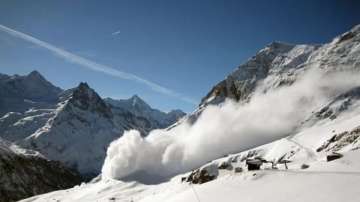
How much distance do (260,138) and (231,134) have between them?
16.0 meters

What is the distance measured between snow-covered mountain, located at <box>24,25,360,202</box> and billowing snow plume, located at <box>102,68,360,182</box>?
0.39 metres

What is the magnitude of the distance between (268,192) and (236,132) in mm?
122780

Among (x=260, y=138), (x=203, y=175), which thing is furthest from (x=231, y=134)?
(x=203, y=175)

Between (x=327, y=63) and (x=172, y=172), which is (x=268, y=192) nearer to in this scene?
(x=172, y=172)

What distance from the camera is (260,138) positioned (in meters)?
144

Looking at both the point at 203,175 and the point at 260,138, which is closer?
the point at 203,175

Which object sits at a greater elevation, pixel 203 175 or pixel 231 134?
pixel 231 134

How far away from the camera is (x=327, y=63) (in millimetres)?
169625

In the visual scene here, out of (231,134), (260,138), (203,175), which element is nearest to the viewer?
(203,175)

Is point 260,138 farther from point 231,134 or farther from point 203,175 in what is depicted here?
point 203,175

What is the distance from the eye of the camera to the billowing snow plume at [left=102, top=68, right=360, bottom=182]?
5581 inches

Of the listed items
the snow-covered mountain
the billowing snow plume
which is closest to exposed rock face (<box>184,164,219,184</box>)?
the snow-covered mountain

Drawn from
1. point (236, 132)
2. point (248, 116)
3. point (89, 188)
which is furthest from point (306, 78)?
point (89, 188)

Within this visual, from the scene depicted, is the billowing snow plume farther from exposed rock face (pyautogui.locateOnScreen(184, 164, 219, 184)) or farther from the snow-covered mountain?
exposed rock face (pyautogui.locateOnScreen(184, 164, 219, 184))
